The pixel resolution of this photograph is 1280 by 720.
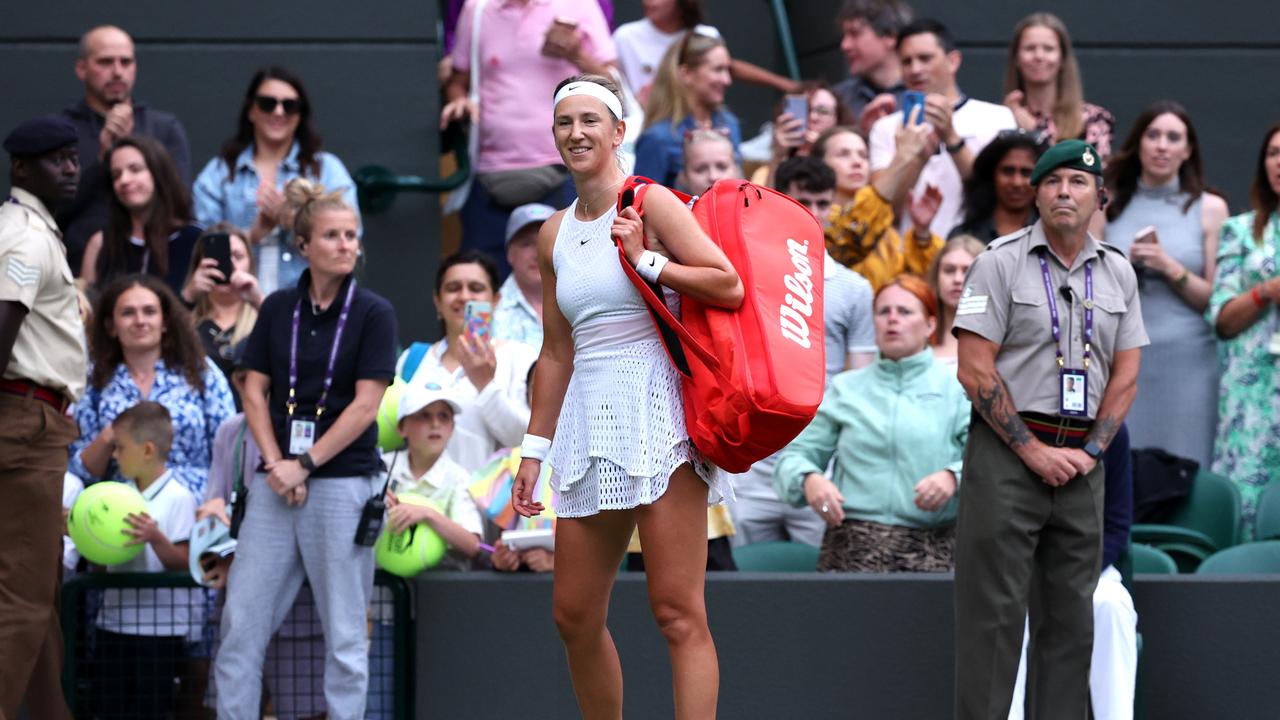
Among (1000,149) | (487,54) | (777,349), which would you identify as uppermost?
(487,54)

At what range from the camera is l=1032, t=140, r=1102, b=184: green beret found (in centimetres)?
641

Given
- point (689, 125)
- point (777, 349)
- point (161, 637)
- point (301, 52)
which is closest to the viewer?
point (777, 349)

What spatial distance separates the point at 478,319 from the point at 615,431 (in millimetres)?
2475

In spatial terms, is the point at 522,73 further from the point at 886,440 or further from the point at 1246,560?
the point at 1246,560

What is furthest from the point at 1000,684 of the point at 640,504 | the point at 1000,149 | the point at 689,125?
the point at 689,125

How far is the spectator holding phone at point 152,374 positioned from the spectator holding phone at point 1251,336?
14.2 feet

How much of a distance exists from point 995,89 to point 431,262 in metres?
3.45

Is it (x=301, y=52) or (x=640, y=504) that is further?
(x=301, y=52)

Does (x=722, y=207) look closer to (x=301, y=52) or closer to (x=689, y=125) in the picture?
(x=689, y=125)

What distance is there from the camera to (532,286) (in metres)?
8.49

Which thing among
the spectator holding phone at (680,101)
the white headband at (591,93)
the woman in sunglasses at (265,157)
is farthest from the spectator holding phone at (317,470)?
the spectator holding phone at (680,101)

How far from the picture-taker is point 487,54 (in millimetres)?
9805

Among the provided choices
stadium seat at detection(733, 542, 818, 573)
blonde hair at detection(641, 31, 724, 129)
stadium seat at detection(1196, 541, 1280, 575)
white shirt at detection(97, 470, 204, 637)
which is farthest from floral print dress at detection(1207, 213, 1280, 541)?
white shirt at detection(97, 470, 204, 637)

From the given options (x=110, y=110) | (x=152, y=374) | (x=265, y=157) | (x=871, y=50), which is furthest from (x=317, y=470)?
(x=871, y=50)
